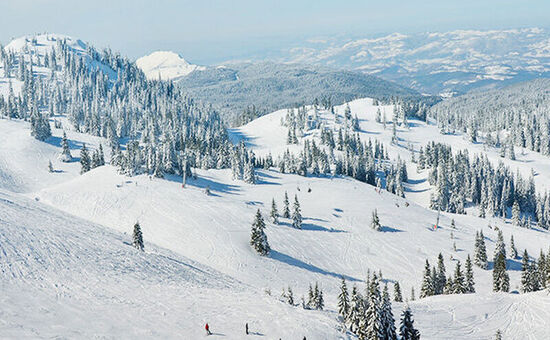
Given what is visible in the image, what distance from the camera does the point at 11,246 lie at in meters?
41.2

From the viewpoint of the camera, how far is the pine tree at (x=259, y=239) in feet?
247

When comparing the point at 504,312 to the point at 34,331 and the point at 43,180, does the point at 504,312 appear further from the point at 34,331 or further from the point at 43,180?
the point at 43,180

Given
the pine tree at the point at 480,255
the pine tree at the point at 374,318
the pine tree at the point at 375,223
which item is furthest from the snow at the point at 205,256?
the pine tree at the point at 480,255

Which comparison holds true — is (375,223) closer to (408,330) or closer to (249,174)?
(249,174)

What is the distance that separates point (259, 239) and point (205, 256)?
10638mm

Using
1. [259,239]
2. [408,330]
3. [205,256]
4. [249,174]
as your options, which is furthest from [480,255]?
[249,174]

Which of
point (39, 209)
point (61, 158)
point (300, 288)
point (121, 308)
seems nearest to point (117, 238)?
point (39, 209)

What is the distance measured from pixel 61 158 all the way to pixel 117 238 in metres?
98.6

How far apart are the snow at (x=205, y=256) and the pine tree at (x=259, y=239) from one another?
133 cm

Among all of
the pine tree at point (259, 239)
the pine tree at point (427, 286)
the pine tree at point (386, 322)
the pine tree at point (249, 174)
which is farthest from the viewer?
the pine tree at point (249, 174)

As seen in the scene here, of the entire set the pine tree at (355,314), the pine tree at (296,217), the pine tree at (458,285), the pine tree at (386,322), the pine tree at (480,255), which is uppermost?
the pine tree at (386,322)

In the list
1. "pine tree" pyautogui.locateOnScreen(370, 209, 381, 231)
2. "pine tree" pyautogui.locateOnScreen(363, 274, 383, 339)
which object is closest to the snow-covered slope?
"pine tree" pyautogui.locateOnScreen(363, 274, 383, 339)

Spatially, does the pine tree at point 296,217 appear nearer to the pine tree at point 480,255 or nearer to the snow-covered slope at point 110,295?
the pine tree at point 480,255

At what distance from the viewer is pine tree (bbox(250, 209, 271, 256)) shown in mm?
75188
